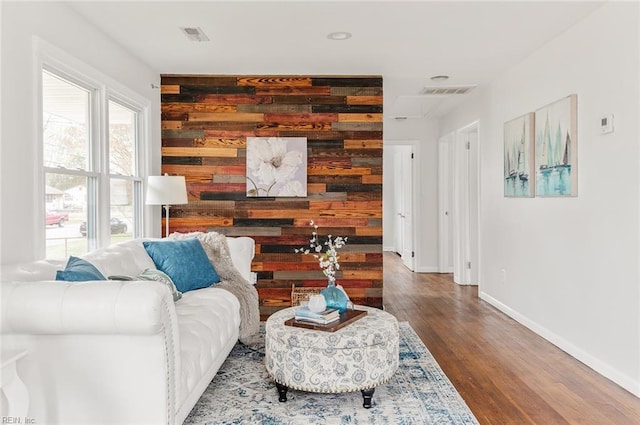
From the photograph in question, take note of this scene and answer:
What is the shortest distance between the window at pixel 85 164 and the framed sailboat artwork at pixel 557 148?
11.7 ft

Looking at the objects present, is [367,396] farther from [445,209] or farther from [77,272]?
[445,209]

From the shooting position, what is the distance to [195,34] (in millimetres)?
3826

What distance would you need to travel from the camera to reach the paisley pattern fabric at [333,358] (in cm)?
264

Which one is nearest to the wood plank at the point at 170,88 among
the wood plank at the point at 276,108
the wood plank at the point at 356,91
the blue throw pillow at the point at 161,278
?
the wood plank at the point at 276,108

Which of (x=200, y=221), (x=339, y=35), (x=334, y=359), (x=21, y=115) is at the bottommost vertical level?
(x=334, y=359)

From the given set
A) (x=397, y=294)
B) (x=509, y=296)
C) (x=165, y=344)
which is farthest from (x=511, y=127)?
(x=165, y=344)

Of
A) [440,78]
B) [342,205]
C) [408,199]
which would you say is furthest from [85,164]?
[408,199]

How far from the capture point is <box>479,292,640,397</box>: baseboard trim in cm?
301

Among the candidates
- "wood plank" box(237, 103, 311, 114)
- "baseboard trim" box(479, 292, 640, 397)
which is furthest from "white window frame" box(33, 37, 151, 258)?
"baseboard trim" box(479, 292, 640, 397)

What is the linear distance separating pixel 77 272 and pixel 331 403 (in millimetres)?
1550

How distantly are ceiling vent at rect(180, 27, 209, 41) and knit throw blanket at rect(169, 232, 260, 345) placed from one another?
1.60 meters

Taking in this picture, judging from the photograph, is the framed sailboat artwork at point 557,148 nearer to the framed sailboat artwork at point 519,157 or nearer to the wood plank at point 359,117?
the framed sailboat artwork at point 519,157

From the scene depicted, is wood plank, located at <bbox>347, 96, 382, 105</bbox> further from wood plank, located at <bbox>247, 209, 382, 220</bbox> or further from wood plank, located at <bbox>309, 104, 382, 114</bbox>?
wood plank, located at <bbox>247, 209, 382, 220</bbox>

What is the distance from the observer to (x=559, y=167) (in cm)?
387
